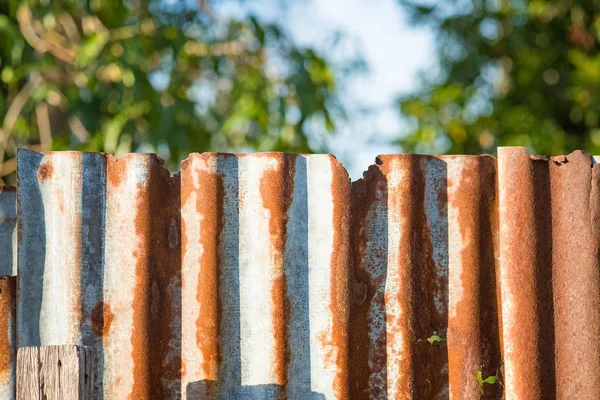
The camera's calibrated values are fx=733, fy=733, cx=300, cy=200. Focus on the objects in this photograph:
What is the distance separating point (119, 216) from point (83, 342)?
343 millimetres

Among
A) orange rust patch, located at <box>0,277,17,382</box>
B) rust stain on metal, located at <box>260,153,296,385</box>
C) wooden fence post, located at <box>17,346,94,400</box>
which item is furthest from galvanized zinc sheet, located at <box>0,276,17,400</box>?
rust stain on metal, located at <box>260,153,296,385</box>

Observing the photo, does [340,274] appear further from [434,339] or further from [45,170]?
[45,170]

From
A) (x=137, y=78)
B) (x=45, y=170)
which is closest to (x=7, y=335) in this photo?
(x=45, y=170)

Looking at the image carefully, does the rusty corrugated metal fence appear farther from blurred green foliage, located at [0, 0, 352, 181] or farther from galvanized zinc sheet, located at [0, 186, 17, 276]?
blurred green foliage, located at [0, 0, 352, 181]

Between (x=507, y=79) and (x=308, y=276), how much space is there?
9.89 metres

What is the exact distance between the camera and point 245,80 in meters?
8.09

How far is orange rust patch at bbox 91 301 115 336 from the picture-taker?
76.2 inches

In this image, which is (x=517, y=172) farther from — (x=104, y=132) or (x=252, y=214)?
(x=104, y=132)

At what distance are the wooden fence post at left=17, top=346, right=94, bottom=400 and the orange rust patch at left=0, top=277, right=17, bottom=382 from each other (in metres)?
0.45

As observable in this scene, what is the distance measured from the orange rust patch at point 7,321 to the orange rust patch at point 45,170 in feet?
0.94

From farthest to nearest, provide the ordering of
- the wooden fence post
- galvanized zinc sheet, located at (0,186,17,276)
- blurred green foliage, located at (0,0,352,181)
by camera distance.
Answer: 1. blurred green foliage, located at (0,0,352,181)
2. galvanized zinc sheet, located at (0,186,17,276)
3. the wooden fence post

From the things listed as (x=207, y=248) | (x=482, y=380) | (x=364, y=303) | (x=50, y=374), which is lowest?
(x=482, y=380)

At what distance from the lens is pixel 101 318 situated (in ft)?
6.36

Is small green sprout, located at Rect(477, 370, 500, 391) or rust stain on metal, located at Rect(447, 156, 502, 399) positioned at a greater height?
rust stain on metal, located at Rect(447, 156, 502, 399)
